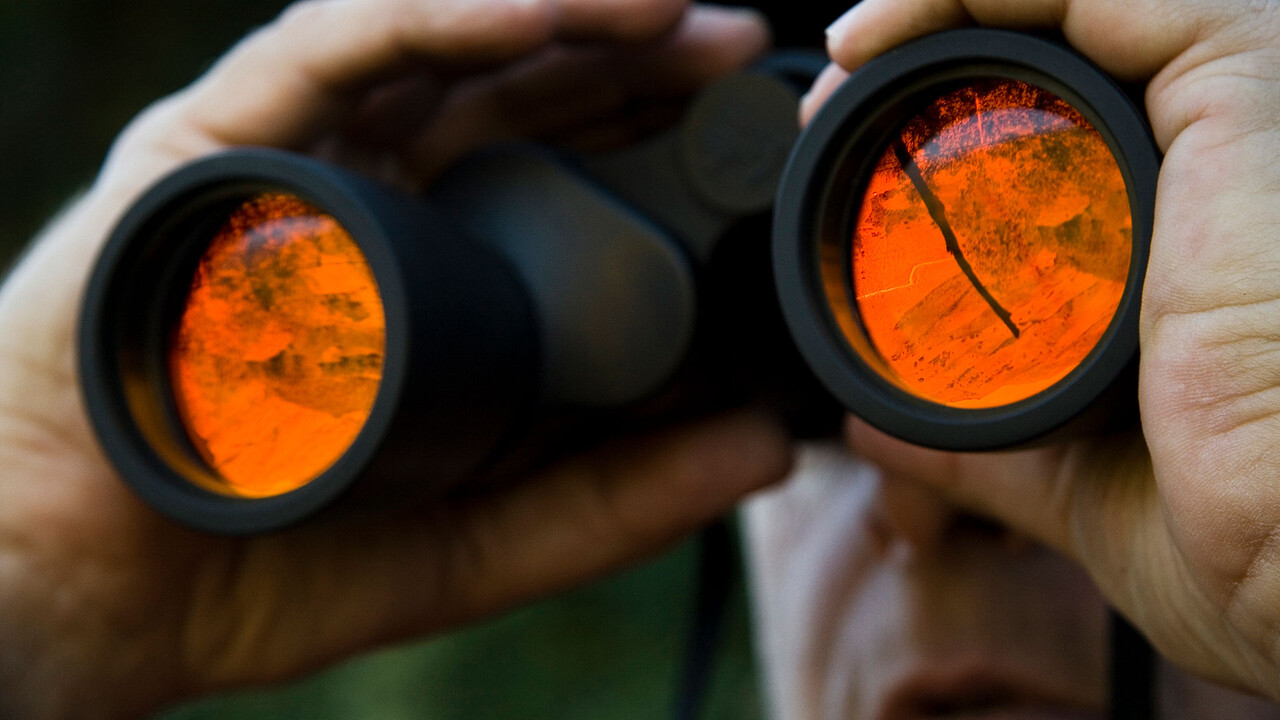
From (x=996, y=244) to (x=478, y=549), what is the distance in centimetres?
50

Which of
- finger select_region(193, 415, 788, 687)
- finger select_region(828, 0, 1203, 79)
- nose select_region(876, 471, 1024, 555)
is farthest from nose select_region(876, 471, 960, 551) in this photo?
finger select_region(828, 0, 1203, 79)

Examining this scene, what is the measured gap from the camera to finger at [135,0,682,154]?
2.51ft

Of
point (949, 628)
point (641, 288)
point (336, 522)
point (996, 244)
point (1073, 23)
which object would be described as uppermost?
point (1073, 23)

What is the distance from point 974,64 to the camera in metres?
0.54

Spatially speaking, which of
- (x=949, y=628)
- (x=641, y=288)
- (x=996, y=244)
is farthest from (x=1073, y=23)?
(x=949, y=628)

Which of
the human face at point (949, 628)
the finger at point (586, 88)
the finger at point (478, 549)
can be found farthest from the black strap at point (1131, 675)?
the finger at point (586, 88)

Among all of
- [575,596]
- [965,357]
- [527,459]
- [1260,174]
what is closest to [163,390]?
[527,459]

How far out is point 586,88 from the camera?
0.91 meters

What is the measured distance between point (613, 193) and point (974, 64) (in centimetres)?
32

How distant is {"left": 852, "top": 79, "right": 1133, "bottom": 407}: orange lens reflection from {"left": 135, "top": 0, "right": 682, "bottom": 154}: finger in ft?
1.02

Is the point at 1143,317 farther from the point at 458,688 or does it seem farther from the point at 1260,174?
the point at 458,688

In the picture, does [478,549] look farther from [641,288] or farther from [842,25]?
[842,25]

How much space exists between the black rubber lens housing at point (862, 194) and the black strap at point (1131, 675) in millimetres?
296

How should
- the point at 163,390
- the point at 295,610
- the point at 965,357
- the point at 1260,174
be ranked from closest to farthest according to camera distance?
the point at 1260,174, the point at 965,357, the point at 163,390, the point at 295,610
